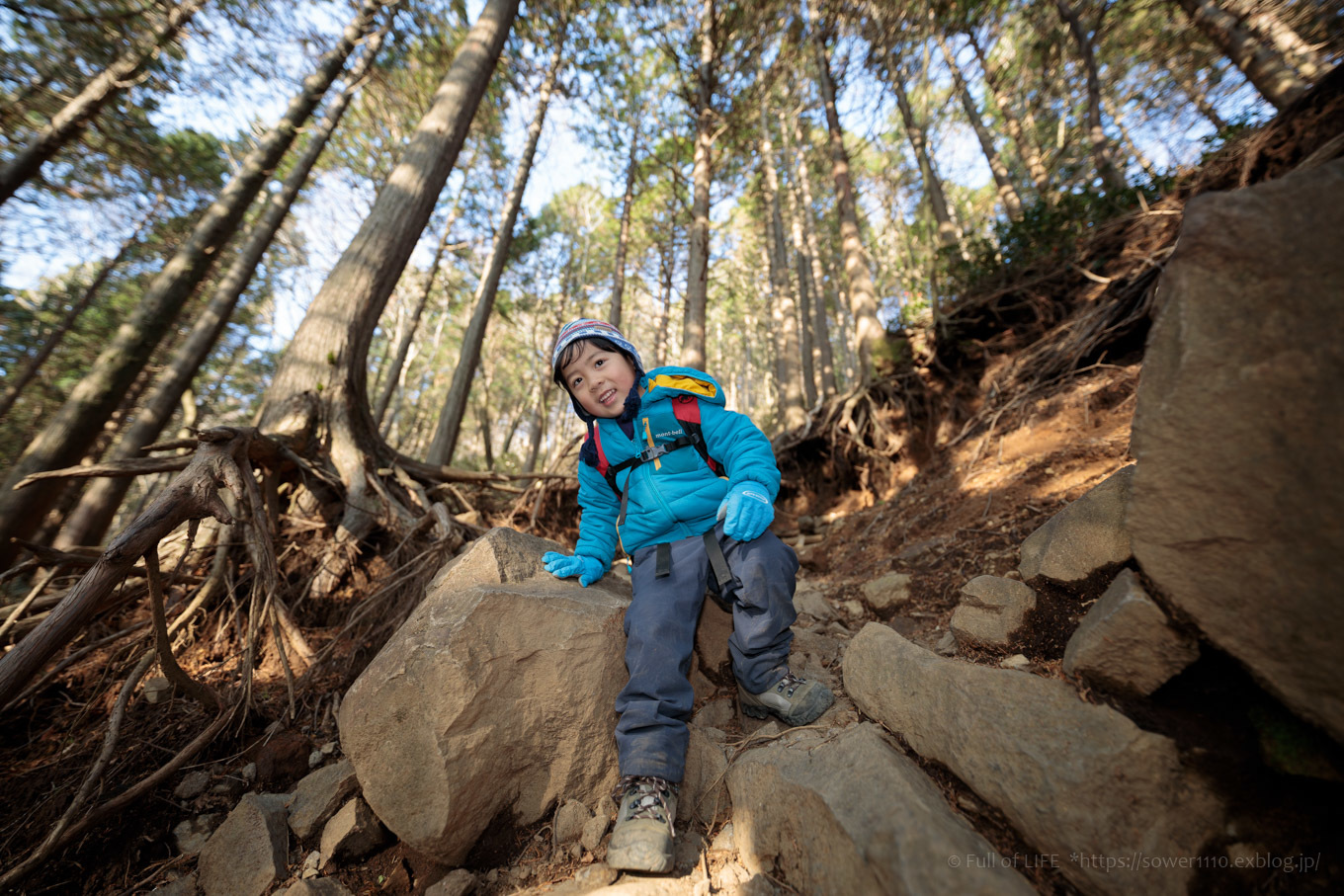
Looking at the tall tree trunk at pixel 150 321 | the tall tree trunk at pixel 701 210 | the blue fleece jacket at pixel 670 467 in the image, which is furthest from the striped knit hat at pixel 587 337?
the tall tree trunk at pixel 150 321

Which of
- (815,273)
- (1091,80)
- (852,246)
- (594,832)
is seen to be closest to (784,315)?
(815,273)

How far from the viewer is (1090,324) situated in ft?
12.8

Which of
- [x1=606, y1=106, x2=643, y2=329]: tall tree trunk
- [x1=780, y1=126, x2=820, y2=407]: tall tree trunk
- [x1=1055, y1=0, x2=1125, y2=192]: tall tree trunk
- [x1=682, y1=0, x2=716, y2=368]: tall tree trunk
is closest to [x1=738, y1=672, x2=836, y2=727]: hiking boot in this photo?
[x1=682, y1=0, x2=716, y2=368]: tall tree trunk

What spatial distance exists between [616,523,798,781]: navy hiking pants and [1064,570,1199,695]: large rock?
3.12ft

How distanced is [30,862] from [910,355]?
725 centimetres

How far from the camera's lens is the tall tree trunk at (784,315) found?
388 inches

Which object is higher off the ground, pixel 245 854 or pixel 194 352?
pixel 194 352

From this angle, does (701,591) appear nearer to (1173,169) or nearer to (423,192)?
(423,192)

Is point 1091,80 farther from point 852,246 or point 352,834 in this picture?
point 352,834

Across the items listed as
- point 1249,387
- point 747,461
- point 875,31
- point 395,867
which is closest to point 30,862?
point 395,867

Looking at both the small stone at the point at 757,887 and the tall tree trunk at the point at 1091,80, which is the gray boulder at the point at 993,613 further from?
the tall tree trunk at the point at 1091,80

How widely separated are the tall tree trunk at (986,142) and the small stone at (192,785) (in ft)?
38.6

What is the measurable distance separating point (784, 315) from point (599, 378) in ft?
33.6

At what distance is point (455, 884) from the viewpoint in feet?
4.90
